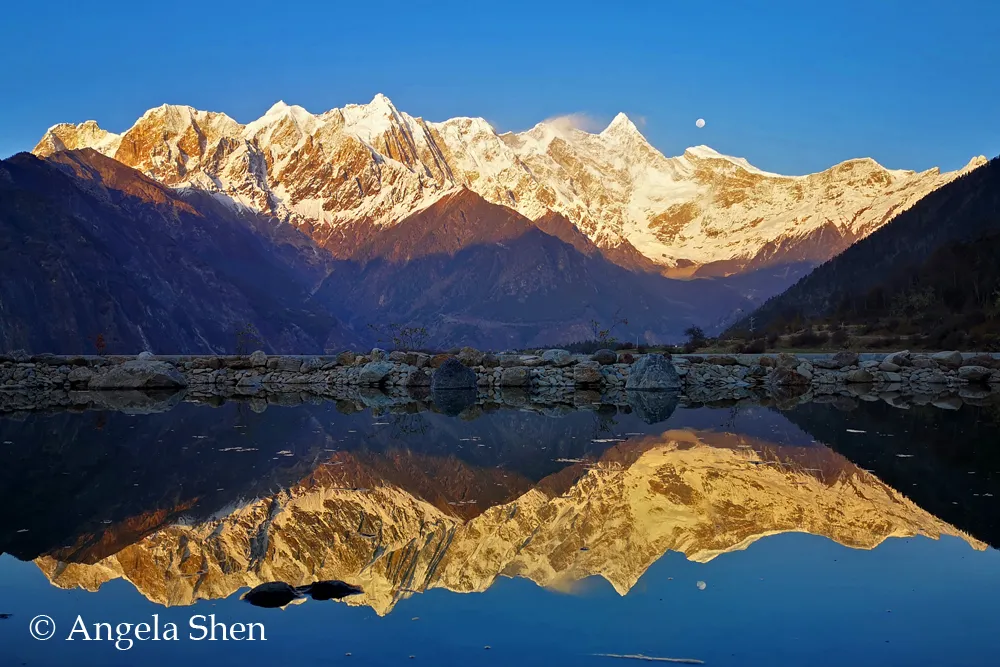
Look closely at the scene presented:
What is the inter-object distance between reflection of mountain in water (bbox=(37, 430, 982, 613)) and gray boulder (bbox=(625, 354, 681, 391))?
51.7ft

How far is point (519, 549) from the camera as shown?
8.32 m

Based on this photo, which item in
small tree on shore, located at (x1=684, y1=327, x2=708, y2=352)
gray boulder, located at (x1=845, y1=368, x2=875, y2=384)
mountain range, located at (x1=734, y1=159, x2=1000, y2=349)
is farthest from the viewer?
small tree on shore, located at (x1=684, y1=327, x2=708, y2=352)

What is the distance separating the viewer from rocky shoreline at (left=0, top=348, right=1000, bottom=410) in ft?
96.1

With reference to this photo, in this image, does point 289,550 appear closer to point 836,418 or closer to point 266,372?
point 836,418

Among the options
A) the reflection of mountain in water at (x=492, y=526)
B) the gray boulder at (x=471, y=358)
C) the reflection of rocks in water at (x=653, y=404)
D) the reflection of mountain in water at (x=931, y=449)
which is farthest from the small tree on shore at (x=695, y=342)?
the reflection of mountain in water at (x=492, y=526)

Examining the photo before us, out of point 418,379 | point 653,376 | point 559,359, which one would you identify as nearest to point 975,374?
point 653,376

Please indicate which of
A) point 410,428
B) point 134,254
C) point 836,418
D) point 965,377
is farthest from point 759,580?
point 134,254

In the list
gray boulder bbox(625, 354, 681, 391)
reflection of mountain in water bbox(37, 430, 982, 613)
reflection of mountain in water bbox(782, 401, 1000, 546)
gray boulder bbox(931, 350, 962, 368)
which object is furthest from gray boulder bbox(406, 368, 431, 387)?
reflection of mountain in water bbox(37, 430, 982, 613)

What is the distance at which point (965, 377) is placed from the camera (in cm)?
2953

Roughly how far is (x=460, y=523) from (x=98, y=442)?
9.21 meters

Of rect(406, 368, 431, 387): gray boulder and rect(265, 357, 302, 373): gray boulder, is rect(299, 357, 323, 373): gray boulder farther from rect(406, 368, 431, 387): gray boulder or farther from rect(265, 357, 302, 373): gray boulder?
rect(406, 368, 431, 387): gray boulder

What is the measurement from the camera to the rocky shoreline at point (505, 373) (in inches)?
1153

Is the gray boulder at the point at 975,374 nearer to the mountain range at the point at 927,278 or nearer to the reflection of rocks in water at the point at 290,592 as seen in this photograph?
the mountain range at the point at 927,278

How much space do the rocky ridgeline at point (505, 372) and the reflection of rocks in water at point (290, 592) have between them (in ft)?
72.2
